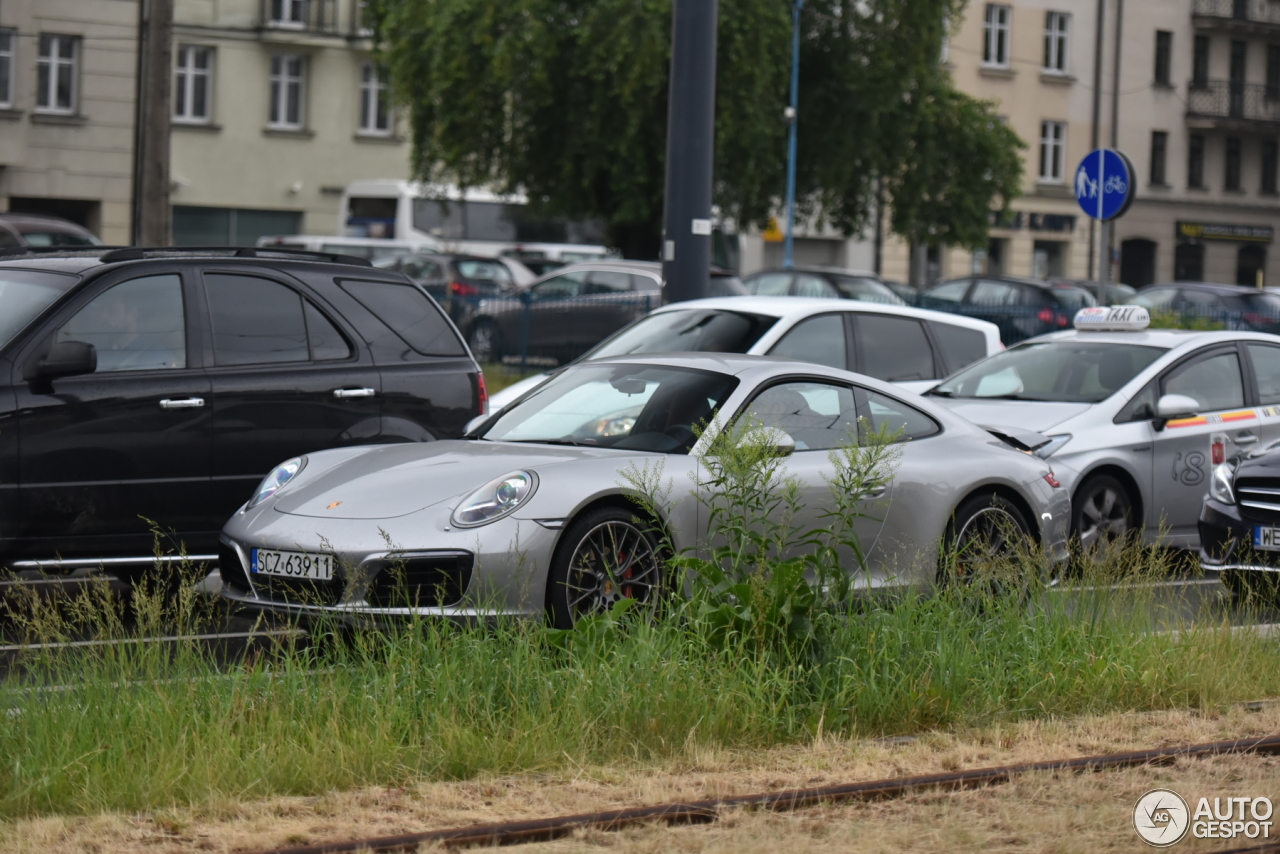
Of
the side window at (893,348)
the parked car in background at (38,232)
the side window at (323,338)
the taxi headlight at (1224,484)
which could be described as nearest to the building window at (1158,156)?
the parked car in background at (38,232)

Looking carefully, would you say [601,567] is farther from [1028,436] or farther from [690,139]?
[690,139]

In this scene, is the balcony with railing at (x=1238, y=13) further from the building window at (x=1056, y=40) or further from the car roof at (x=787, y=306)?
the car roof at (x=787, y=306)

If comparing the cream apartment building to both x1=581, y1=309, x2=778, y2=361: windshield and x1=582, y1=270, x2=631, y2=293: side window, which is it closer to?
x1=582, y1=270, x2=631, y2=293: side window

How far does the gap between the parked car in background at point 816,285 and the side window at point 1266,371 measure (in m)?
13.6

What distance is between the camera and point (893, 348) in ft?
42.7

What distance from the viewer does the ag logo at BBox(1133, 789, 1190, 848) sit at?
203 inches

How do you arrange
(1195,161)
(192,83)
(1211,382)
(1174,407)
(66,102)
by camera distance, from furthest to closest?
(1195,161) < (192,83) < (66,102) < (1211,382) < (1174,407)

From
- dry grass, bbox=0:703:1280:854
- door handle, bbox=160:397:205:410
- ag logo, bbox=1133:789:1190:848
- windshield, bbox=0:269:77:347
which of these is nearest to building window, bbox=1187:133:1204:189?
door handle, bbox=160:397:205:410

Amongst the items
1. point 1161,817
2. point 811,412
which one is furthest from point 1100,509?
point 1161,817

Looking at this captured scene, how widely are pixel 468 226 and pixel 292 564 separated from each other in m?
37.9

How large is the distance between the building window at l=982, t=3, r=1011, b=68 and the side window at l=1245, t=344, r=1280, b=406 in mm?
42696

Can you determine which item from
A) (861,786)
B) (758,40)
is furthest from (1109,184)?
(758,40)

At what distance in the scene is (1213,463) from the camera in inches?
463

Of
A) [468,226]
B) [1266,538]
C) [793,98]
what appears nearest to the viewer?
[1266,538]
